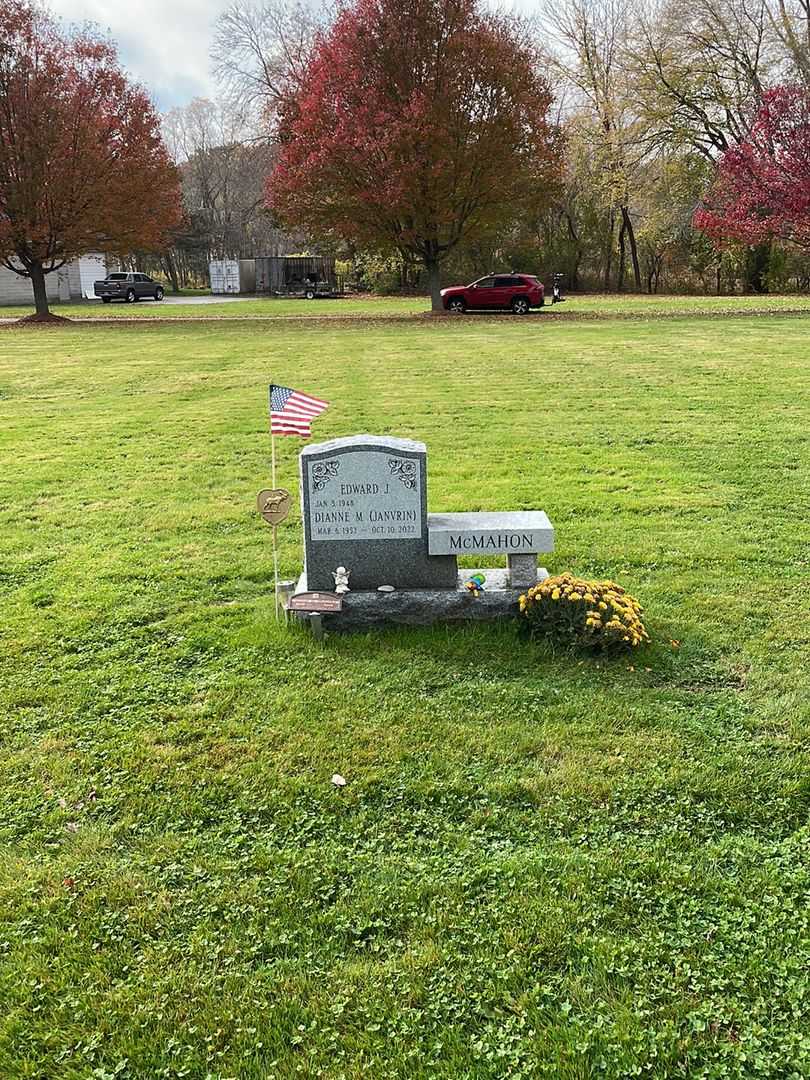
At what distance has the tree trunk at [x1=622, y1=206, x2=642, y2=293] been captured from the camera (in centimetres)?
4112

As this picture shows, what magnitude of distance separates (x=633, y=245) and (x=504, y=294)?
15.3m

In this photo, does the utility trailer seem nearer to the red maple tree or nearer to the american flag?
the red maple tree

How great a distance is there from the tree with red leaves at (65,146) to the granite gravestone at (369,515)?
85.2 feet

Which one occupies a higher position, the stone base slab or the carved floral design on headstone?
the carved floral design on headstone

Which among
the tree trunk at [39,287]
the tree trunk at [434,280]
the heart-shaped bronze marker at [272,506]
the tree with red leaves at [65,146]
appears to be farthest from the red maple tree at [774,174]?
the heart-shaped bronze marker at [272,506]

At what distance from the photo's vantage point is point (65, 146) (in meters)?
26.7

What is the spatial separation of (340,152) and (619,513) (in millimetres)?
21671

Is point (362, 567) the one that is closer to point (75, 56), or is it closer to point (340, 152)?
point (340, 152)

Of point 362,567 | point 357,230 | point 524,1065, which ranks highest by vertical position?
point 357,230

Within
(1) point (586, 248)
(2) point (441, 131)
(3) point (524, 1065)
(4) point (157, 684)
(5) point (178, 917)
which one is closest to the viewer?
(3) point (524, 1065)

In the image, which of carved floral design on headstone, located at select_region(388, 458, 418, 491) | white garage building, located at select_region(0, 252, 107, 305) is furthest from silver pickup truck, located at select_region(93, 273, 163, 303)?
carved floral design on headstone, located at select_region(388, 458, 418, 491)

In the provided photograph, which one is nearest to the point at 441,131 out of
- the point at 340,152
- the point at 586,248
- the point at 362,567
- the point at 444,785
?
the point at 340,152

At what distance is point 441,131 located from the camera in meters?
24.8

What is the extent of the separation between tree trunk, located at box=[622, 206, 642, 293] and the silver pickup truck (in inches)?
893
